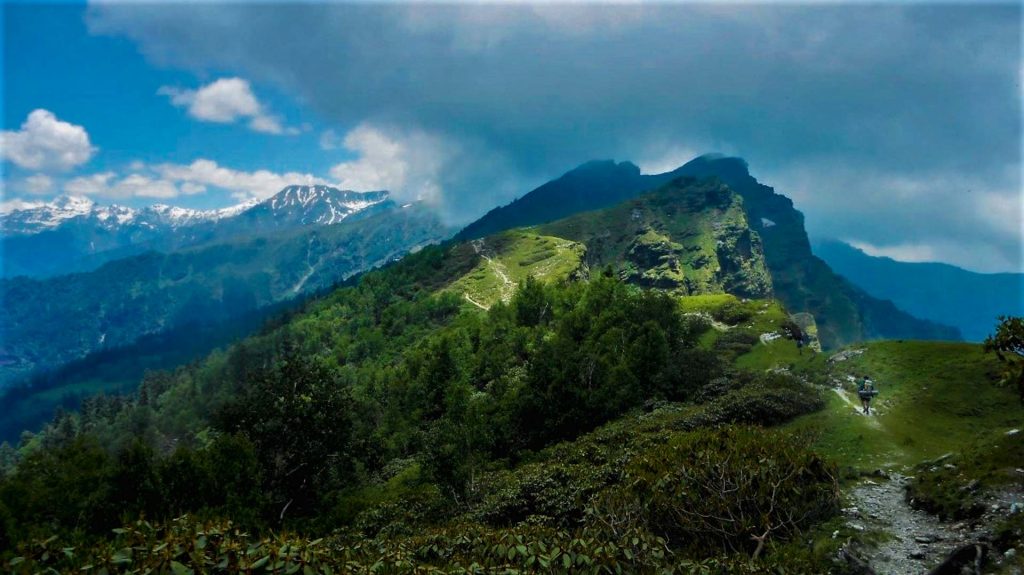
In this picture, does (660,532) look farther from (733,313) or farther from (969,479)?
(733,313)

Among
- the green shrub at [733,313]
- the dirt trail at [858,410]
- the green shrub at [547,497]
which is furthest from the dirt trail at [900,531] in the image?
the green shrub at [733,313]

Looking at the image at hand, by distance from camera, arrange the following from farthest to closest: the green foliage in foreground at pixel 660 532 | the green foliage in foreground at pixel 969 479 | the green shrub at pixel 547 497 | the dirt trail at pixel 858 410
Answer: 1. the dirt trail at pixel 858 410
2. the green shrub at pixel 547 497
3. the green foliage in foreground at pixel 969 479
4. the green foliage in foreground at pixel 660 532

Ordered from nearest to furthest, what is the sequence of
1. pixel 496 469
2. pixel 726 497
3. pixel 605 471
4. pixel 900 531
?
pixel 726 497 → pixel 900 531 → pixel 605 471 → pixel 496 469

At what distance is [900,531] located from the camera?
22.7 m

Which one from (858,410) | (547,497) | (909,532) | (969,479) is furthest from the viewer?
(858,410)

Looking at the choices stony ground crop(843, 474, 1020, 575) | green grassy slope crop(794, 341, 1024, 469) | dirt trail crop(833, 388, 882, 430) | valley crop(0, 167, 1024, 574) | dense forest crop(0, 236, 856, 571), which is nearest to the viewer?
valley crop(0, 167, 1024, 574)

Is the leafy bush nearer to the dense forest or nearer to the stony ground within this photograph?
the dense forest

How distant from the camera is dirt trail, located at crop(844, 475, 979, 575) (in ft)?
65.7

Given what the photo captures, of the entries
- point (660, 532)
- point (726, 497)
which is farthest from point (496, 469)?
point (726, 497)

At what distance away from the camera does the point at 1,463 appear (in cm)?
19350

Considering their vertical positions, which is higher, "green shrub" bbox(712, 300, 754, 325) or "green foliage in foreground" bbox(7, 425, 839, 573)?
"green shrub" bbox(712, 300, 754, 325)

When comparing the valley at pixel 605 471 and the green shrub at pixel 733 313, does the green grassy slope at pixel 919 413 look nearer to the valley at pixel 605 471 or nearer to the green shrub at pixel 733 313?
the valley at pixel 605 471

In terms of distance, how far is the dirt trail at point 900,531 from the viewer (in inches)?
788

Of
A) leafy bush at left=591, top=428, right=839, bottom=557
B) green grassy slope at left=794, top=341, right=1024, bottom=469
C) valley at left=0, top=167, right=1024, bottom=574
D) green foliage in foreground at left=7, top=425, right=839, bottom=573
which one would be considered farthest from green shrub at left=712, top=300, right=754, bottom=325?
leafy bush at left=591, top=428, right=839, bottom=557
